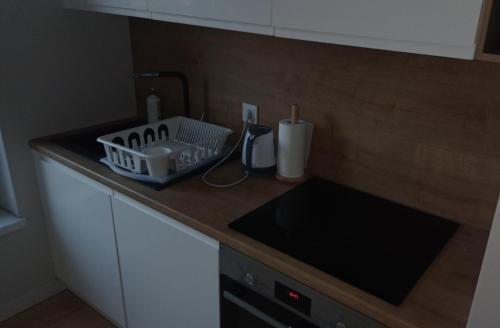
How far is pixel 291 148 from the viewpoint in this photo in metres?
1.60

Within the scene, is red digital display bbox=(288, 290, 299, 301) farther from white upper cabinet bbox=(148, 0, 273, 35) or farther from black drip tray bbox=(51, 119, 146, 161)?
black drip tray bbox=(51, 119, 146, 161)

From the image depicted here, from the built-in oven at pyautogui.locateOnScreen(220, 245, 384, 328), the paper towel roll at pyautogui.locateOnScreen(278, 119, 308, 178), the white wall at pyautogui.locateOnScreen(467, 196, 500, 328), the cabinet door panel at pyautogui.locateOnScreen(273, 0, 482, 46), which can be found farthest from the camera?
the paper towel roll at pyautogui.locateOnScreen(278, 119, 308, 178)

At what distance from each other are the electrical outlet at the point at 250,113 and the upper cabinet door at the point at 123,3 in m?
0.55

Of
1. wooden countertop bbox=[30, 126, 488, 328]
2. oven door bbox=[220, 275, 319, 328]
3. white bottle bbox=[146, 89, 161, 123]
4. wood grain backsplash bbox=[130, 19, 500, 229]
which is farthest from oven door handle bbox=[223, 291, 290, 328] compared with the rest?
white bottle bbox=[146, 89, 161, 123]

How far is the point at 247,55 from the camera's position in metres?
1.82

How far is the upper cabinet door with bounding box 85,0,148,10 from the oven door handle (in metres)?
1.07

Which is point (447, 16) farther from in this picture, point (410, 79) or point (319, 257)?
point (319, 257)

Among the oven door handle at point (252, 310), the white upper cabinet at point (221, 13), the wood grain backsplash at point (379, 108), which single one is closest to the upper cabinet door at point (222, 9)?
the white upper cabinet at point (221, 13)

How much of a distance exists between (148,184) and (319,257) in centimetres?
71

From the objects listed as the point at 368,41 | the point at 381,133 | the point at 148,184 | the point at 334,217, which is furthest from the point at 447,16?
the point at 148,184

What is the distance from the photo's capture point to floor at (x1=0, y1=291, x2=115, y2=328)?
214 cm

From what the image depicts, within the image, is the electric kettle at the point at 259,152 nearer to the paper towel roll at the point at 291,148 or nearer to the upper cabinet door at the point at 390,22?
the paper towel roll at the point at 291,148

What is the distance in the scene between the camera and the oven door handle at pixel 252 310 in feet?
4.09

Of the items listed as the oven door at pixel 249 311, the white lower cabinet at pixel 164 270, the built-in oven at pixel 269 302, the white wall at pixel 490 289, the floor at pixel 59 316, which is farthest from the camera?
the floor at pixel 59 316
